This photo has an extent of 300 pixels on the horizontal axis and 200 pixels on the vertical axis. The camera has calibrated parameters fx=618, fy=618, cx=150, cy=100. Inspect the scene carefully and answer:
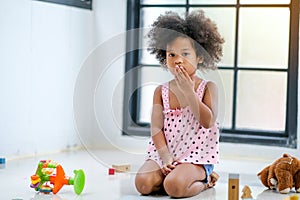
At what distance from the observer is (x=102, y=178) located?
6.32ft

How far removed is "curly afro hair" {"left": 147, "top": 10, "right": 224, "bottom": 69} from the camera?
1783 millimetres

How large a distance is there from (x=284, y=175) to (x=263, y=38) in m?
0.90

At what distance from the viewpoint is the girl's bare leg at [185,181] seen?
164 cm

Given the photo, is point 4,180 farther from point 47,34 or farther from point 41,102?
point 47,34

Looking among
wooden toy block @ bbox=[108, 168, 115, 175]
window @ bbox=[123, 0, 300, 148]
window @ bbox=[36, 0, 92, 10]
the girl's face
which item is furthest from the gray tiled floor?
window @ bbox=[36, 0, 92, 10]

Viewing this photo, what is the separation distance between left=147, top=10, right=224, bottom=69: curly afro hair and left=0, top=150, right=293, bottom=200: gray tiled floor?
39 centimetres

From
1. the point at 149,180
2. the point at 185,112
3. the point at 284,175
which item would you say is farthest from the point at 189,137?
the point at 284,175

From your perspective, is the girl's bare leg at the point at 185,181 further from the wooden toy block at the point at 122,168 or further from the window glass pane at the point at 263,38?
the window glass pane at the point at 263,38

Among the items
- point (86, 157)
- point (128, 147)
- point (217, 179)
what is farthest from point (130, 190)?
point (128, 147)

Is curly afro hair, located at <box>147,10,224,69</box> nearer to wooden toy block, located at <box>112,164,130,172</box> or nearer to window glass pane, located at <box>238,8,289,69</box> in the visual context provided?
wooden toy block, located at <box>112,164,130,172</box>

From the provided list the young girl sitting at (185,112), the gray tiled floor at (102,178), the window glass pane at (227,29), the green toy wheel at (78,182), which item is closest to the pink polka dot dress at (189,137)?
the young girl sitting at (185,112)

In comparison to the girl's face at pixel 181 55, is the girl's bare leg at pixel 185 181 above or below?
below

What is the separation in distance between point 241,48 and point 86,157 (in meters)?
0.78

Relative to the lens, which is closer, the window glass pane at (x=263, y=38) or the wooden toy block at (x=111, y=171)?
the wooden toy block at (x=111, y=171)
